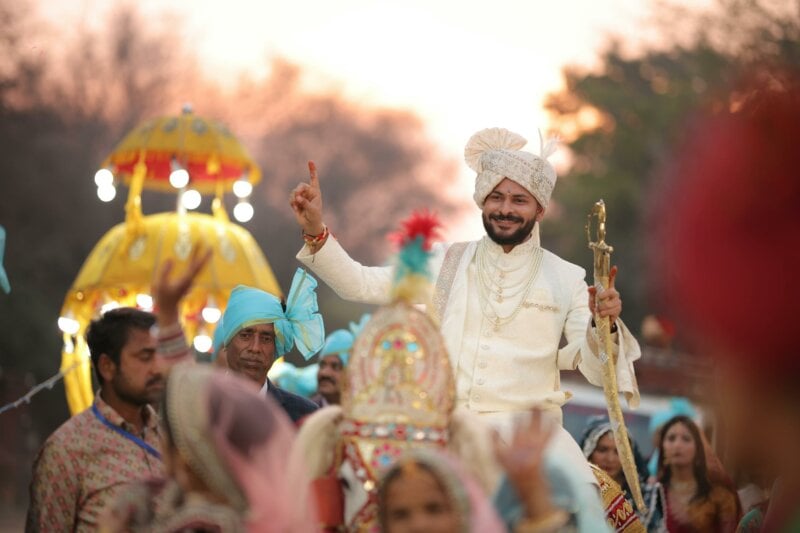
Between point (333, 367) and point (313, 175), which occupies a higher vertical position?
point (333, 367)

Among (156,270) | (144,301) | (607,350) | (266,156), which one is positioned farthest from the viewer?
(266,156)

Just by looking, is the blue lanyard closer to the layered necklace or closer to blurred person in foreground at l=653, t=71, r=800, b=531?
the layered necklace

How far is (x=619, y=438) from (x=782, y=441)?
14.6ft

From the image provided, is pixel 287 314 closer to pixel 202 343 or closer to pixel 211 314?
pixel 202 343

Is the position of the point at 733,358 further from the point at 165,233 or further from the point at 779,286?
the point at 165,233

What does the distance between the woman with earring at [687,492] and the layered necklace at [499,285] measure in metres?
3.34

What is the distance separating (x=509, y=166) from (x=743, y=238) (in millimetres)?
4721

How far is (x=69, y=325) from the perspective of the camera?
13.8 metres

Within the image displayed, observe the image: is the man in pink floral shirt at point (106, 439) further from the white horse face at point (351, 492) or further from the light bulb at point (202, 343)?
the light bulb at point (202, 343)

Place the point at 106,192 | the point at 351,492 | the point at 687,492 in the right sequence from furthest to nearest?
the point at 106,192, the point at 687,492, the point at 351,492

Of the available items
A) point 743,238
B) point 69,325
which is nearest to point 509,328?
point 743,238

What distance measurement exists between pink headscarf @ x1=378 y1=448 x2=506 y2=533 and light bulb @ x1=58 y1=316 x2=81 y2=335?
9.41 metres

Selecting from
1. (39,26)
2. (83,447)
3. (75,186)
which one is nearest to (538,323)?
(83,447)

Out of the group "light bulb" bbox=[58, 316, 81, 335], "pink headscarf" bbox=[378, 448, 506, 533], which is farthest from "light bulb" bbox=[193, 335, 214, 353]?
"pink headscarf" bbox=[378, 448, 506, 533]
